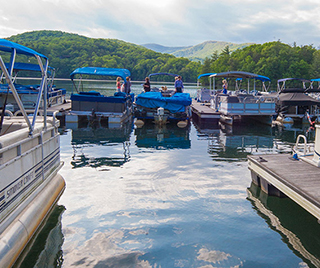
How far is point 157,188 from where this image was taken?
8227 mm

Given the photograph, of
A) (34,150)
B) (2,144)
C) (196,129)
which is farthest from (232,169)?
(196,129)

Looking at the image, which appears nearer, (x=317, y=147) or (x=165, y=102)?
(x=317, y=147)

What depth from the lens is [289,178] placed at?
678 cm

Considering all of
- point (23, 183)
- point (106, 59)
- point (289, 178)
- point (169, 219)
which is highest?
point (106, 59)

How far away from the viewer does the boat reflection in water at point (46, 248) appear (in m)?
4.87

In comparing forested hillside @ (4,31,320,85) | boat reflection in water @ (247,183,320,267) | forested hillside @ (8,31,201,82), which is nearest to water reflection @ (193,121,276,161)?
boat reflection in water @ (247,183,320,267)

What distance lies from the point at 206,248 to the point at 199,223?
0.94 metres

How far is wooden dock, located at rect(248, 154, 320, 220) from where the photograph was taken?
5832 mm

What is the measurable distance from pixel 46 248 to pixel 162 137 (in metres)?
11.2

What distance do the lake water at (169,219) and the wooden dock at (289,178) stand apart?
50cm

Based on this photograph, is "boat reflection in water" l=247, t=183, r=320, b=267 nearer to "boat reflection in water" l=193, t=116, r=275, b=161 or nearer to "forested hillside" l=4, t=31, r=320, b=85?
"boat reflection in water" l=193, t=116, r=275, b=161

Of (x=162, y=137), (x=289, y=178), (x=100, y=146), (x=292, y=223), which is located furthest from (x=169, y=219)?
(x=162, y=137)

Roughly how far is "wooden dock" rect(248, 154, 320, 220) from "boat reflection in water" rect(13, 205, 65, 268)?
13.9 feet

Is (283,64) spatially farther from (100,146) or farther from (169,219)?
(169,219)
